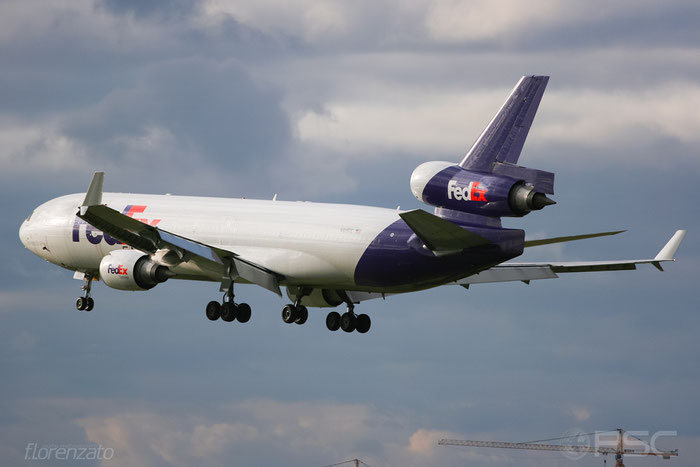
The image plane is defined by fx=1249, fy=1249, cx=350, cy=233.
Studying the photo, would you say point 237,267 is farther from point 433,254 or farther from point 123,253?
point 433,254

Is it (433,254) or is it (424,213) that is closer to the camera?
(424,213)

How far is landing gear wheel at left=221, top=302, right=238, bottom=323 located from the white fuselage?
7.07 feet

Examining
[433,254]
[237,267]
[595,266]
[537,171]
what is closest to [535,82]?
[537,171]

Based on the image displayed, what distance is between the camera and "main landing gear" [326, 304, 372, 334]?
67.9 meters

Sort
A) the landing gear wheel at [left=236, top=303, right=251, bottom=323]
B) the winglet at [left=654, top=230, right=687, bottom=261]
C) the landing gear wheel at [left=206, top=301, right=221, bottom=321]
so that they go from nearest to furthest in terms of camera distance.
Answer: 1. the winglet at [left=654, top=230, right=687, bottom=261]
2. the landing gear wheel at [left=236, top=303, right=251, bottom=323]
3. the landing gear wheel at [left=206, top=301, right=221, bottom=321]

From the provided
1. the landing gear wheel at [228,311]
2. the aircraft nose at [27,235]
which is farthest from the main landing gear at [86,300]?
the landing gear wheel at [228,311]

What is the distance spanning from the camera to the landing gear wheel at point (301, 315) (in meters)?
65.8

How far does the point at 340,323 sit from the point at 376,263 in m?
10.5

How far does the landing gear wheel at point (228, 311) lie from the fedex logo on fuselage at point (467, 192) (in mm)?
15994

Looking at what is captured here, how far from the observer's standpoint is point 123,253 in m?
64.1

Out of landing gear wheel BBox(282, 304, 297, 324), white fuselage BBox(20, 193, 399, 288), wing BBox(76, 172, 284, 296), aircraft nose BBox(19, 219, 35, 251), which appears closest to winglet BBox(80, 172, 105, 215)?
wing BBox(76, 172, 284, 296)

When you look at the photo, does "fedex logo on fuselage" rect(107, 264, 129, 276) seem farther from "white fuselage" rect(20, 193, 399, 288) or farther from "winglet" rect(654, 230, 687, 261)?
"winglet" rect(654, 230, 687, 261)

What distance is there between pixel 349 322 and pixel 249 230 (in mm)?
8204

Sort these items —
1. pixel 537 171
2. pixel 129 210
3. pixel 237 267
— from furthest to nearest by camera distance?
pixel 129 210, pixel 237 267, pixel 537 171
